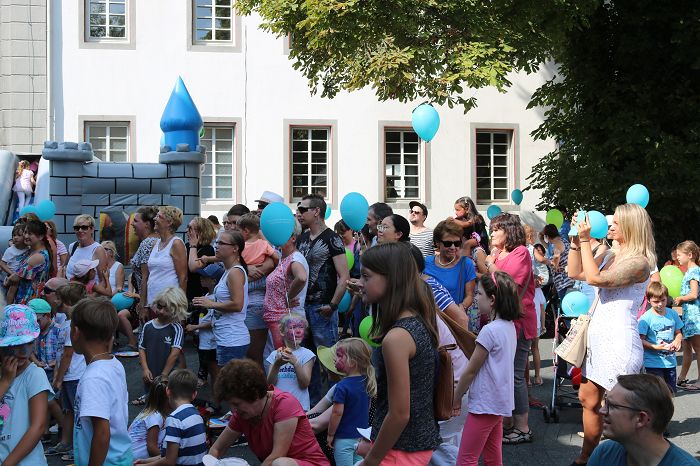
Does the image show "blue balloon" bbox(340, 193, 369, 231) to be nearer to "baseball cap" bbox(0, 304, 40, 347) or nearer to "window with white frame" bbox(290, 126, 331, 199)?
"baseball cap" bbox(0, 304, 40, 347)

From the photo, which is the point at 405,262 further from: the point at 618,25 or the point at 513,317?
the point at 618,25

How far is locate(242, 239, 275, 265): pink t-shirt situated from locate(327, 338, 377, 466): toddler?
9.14 ft

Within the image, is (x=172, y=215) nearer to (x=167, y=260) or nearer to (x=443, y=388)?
(x=167, y=260)

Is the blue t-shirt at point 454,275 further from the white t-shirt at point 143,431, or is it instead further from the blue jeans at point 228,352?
the white t-shirt at point 143,431

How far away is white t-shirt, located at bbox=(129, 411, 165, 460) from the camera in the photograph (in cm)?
683

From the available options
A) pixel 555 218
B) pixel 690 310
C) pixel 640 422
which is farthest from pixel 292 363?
pixel 555 218

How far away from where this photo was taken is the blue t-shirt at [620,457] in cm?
339

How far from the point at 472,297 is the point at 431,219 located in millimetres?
15169

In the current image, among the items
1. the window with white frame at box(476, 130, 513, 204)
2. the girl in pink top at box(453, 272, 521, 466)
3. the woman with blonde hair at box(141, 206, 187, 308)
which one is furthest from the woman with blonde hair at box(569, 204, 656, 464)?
the window with white frame at box(476, 130, 513, 204)

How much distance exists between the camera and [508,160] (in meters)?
24.1

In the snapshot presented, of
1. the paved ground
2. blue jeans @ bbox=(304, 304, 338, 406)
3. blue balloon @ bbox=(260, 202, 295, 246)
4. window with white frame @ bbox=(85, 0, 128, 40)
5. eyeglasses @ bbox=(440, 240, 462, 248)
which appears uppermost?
window with white frame @ bbox=(85, 0, 128, 40)

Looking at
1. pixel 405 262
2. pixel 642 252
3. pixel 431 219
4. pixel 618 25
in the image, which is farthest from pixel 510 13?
pixel 405 262

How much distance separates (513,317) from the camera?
646 cm

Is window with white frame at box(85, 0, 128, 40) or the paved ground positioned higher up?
window with white frame at box(85, 0, 128, 40)
